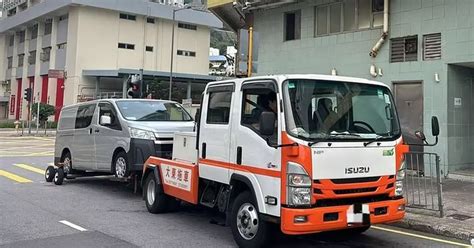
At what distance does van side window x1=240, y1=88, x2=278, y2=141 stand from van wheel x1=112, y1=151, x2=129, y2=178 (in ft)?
14.1

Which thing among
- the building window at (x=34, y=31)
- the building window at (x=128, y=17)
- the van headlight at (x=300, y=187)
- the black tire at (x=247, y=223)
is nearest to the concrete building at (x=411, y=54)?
the black tire at (x=247, y=223)

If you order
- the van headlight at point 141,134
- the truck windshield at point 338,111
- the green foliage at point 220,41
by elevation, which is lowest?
the van headlight at point 141,134

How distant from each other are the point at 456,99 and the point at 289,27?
6.56 meters

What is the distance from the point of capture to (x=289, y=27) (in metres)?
17.6

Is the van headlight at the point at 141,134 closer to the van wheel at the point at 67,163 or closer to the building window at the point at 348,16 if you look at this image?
the van wheel at the point at 67,163

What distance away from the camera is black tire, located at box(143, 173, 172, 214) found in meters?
8.74

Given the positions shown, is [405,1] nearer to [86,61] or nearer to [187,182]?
[187,182]

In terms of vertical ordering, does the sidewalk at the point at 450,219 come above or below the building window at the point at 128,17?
below

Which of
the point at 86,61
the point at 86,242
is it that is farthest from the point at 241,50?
the point at 86,61

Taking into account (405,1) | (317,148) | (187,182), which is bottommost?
(187,182)

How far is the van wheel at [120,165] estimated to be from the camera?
1012 cm

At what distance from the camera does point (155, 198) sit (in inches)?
347

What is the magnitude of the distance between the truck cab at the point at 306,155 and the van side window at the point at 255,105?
0.01m

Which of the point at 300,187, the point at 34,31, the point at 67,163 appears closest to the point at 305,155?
the point at 300,187
